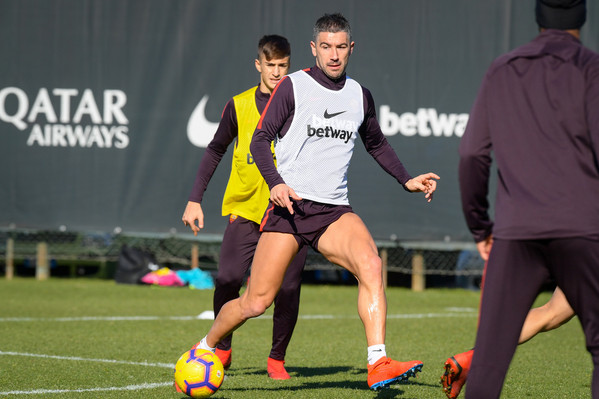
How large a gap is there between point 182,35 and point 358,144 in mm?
3229

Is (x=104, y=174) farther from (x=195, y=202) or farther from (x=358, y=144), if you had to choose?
(x=195, y=202)

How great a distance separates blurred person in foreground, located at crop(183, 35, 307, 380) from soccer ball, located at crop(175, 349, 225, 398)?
3.98 ft

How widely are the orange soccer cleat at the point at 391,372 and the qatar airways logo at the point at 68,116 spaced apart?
10.3 m

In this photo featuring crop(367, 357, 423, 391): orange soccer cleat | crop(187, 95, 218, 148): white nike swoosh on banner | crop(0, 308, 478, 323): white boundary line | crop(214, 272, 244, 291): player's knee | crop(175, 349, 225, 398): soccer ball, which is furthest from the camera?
crop(187, 95, 218, 148): white nike swoosh on banner

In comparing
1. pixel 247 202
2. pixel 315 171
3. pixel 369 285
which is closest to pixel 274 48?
pixel 247 202

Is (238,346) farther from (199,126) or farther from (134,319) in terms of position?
(199,126)

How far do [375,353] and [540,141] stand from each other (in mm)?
2021

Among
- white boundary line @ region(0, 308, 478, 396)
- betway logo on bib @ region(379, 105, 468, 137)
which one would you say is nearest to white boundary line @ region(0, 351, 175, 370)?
white boundary line @ region(0, 308, 478, 396)

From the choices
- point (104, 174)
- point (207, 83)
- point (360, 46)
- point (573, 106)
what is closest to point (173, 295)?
point (104, 174)

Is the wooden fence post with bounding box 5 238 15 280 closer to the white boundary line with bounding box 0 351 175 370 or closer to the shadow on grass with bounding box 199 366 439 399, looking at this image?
the white boundary line with bounding box 0 351 175 370

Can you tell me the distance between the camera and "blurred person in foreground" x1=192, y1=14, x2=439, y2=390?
5.66 m

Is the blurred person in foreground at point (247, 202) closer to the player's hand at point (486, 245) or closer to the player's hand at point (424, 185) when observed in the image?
the player's hand at point (424, 185)

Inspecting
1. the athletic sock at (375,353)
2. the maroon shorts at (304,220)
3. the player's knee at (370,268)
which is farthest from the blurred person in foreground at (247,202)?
the athletic sock at (375,353)

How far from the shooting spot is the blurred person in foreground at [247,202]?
6.91 m
